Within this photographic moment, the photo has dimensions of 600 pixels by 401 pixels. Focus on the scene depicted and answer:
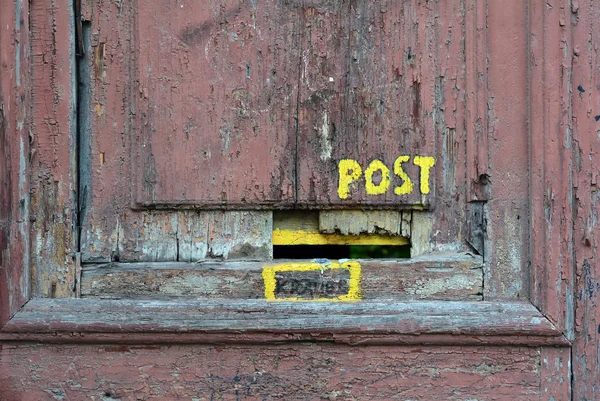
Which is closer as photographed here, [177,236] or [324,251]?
[177,236]

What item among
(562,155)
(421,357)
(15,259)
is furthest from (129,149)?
(562,155)

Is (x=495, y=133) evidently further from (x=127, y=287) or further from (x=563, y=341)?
(x=127, y=287)

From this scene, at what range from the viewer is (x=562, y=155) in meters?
1.67

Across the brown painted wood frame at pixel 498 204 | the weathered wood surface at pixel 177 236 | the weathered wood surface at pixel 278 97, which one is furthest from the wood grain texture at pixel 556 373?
the weathered wood surface at pixel 177 236

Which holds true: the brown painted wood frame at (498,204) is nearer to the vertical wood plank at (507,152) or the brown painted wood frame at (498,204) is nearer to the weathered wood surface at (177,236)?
the vertical wood plank at (507,152)

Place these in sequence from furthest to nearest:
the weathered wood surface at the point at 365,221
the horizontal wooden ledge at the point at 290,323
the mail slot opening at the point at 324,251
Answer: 1. the mail slot opening at the point at 324,251
2. the weathered wood surface at the point at 365,221
3. the horizontal wooden ledge at the point at 290,323

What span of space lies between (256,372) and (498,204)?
825 millimetres

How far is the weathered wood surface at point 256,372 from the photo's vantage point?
1.67 metres

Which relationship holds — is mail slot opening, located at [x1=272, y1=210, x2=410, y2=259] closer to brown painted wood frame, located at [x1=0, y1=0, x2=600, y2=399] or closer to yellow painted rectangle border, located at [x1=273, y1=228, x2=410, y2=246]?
yellow painted rectangle border, located at [x1=273, y1=228, x2=410, y2=246]

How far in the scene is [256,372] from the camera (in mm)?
1687

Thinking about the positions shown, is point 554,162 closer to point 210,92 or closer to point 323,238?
point 323,238

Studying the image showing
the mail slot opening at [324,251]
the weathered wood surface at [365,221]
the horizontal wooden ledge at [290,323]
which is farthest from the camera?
the mail slot opening at [324,251]

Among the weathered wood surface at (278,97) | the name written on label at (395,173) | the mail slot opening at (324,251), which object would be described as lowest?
the mail slot opening at (324,251)

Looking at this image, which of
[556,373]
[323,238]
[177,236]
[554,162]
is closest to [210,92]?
[177,236]
